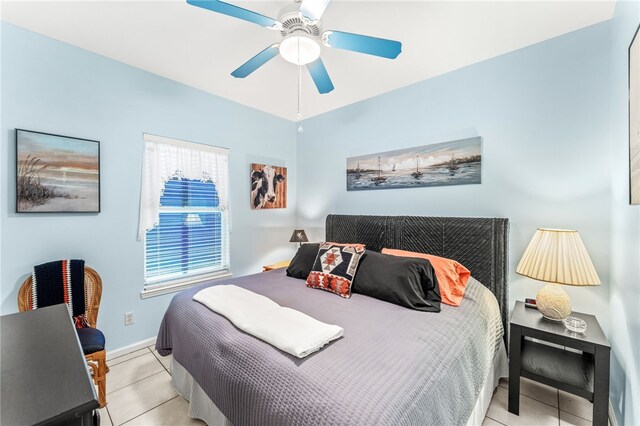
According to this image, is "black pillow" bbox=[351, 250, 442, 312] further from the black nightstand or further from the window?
the window

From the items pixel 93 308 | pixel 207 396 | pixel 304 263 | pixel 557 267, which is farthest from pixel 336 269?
pixel 93 308

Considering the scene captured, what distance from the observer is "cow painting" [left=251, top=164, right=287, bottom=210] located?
3.53 metres

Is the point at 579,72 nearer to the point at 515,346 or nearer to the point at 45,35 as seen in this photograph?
the point at 515,346

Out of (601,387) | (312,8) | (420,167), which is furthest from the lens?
(420,167)

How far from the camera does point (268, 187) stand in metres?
3.69

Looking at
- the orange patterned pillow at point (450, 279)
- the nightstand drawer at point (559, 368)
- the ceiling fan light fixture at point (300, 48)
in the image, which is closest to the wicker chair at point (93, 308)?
the ceiling fan light fixture at point (300, 48)

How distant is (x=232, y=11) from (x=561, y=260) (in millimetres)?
2429

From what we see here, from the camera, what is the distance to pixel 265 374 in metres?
1.16

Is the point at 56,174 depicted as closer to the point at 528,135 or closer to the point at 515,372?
the point at 515,372

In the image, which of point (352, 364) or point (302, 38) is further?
point (302, 38)

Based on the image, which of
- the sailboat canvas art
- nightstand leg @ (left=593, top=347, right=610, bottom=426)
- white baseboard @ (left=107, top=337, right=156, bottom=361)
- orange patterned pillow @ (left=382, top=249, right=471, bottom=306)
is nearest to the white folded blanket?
orange patterned pillow @ (left=382, top=249, right=471, bottom=306)

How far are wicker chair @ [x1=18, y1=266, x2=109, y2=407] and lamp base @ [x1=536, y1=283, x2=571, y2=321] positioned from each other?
2.96m

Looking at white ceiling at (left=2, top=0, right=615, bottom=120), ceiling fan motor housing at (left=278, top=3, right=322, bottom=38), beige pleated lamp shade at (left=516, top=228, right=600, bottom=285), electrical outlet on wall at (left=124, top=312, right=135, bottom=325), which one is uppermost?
white ceiling at (left=2, top=0, right=615, bottom=120)

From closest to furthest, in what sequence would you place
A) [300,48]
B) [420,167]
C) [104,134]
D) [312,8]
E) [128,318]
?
[312,8], [300,48], [104,134], [128,318], [420,167]
